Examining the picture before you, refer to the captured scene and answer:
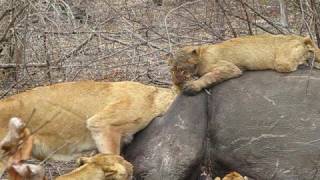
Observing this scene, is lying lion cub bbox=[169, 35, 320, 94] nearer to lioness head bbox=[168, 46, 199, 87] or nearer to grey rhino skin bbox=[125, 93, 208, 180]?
lioness head bbox=[168, 46, 199, 87]

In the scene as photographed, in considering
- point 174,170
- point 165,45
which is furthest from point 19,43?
point 174,170

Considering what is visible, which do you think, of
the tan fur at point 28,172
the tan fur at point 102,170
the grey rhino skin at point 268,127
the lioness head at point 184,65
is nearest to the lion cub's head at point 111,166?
the tan fur at point 102,170

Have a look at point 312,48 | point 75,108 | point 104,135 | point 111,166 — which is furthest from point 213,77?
point 111,166

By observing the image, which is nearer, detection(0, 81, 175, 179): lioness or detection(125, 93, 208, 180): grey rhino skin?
detection(125, 93, 208, 180): grey rhino skin

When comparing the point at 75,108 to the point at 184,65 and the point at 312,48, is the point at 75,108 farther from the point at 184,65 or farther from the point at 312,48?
the point at 312,48

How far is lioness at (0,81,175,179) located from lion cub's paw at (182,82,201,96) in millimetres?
237

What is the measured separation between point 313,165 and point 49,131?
6.27 feet

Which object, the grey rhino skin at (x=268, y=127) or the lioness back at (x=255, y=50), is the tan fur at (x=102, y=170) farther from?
the lioness back at (x=255, y=50)

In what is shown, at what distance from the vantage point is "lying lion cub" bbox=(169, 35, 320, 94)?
585cm

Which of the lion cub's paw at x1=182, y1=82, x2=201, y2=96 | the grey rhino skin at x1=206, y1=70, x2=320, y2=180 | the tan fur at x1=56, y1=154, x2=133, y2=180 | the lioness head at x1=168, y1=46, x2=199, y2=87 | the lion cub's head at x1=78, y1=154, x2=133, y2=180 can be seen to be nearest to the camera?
the tan fur at x1=56, y1=154, x2=133, y2=180

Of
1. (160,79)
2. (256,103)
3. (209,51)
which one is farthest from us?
(160,79)

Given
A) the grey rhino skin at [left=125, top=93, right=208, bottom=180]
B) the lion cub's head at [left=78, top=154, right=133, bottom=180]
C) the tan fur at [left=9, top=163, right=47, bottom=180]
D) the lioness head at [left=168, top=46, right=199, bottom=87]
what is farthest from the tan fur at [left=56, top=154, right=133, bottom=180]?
the lioness head at [left=168, top=46, right=199, bottom=87]

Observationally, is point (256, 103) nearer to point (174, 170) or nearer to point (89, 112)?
point (174, 170)

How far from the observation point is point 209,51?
631 centimetres
